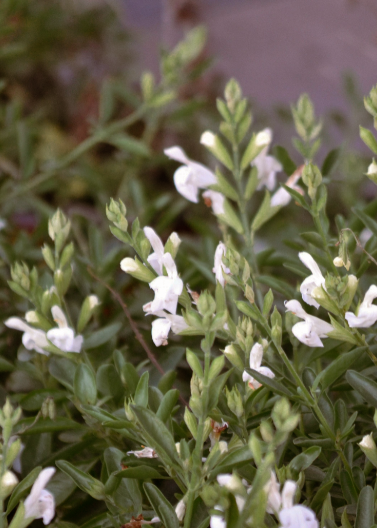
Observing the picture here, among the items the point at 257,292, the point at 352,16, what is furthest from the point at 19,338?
the point at 352,16

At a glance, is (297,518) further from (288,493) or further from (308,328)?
(308,328)

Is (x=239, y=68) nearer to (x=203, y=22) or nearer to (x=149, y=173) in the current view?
(x=203, y=22)

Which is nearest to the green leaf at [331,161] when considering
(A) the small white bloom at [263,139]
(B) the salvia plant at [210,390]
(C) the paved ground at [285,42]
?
(B) the salvia plant at [210,390]

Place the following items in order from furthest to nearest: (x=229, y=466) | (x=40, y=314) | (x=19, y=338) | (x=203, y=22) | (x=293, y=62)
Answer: (x=203, y=22), (x=293, y=62), (x=19, y=338), (x=40, y=314), (x=229, y=466)

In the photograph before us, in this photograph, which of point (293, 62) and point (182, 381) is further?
point (293, 62)

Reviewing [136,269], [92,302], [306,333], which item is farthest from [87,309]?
[306,333]

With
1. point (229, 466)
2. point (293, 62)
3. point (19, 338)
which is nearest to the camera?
point (229, 466)

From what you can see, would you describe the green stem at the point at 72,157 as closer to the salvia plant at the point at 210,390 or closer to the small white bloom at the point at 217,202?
the salvia plant at the point at 210,390
